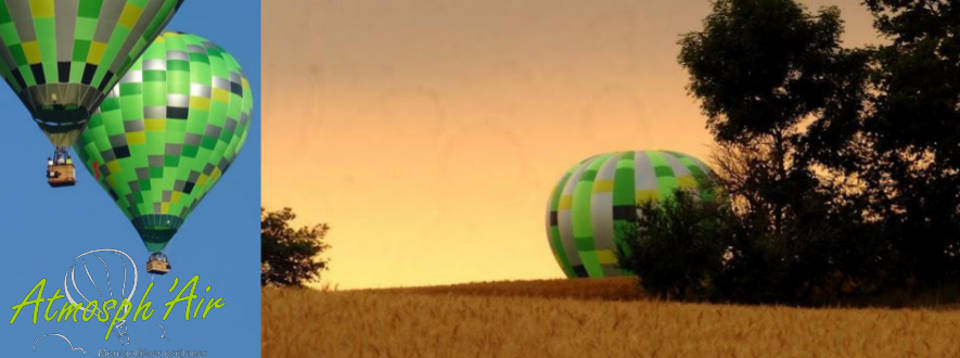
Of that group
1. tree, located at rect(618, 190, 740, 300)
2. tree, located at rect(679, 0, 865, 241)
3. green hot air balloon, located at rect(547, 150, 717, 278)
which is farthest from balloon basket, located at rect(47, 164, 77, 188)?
green hot air balloon, located at rect(547, 150, 717, 278)

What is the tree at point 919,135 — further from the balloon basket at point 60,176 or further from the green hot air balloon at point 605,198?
the balloon basket at point 60,176

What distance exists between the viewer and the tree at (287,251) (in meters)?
63.7

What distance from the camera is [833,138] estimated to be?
4103 centimetres

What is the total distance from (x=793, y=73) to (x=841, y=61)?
1533mm

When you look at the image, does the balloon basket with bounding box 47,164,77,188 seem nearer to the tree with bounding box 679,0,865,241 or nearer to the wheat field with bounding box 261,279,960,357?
the wheat field with bounding box 261,279,960,357

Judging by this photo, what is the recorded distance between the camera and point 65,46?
26156 mm

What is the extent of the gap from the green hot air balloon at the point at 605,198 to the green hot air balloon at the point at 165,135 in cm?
2309

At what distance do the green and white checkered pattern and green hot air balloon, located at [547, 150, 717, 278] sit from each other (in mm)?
31323

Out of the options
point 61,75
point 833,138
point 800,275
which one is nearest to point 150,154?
point 61,75

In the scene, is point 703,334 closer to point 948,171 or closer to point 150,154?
point 150,154

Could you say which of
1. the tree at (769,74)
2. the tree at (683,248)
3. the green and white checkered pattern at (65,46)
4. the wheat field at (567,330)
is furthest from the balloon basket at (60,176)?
the tree at (769,74)

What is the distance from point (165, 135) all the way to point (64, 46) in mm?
8860

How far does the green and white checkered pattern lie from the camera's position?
25906 millimetres

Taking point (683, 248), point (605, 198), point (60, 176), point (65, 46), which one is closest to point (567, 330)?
point (60, 176)
